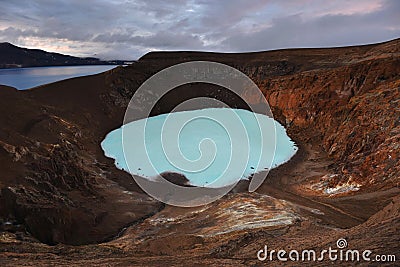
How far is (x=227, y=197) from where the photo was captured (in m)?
16.3

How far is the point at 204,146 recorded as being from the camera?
2369cm

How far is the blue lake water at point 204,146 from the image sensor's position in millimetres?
20828

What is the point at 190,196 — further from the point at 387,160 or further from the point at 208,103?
the point at 208,103

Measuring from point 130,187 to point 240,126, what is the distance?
12749 mm

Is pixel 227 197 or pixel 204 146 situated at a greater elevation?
pixel 204 146

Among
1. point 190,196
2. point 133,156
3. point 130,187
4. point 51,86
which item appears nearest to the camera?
point 190,196

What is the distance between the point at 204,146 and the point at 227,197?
7803 millimetres

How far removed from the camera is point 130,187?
62.7 ft

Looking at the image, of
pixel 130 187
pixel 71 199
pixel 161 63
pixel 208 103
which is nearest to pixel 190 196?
pixel 130 187

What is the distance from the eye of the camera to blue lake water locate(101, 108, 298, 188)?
68.3ft

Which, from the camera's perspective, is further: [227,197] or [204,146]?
[204,146]

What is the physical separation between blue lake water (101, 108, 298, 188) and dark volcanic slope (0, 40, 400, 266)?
1441 mm

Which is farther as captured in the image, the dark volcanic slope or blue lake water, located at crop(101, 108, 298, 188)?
blue lake water, located at crop(101, 108, 298, 188)

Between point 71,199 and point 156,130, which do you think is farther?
point 156,130
